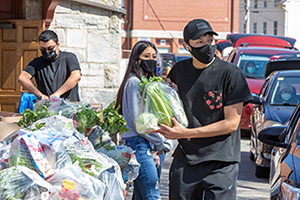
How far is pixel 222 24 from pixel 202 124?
40785mm

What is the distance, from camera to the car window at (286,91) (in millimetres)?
9859

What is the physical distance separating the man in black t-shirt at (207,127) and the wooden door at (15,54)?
22.8 feet

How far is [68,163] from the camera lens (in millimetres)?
3447

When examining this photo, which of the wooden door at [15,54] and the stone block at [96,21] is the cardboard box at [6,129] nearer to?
the wooden door at [15,54]

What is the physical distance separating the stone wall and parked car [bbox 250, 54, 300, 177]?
3.04 metres

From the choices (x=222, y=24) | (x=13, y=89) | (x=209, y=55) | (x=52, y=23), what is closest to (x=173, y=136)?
(x=209, y=55)

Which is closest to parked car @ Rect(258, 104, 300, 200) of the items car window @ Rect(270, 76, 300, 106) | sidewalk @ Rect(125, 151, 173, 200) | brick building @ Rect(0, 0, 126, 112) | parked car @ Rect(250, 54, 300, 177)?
sidewalk @ Rect(125, 151, 173, 200)

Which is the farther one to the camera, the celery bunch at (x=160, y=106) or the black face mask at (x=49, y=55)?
the black face mask at (x=49, y=55)

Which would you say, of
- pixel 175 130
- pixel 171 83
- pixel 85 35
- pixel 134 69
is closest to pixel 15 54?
pixel 85 35

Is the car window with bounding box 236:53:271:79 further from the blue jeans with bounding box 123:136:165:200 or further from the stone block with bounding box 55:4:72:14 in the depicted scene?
the blue jeans with bounding box 123:136:165:200

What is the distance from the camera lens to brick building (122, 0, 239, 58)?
43625 millimetres

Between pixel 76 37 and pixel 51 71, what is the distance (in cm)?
462

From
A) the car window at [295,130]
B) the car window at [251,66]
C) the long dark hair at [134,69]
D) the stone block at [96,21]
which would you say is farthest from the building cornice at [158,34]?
the car window at [295,130]

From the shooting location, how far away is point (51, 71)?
702 centimetres
